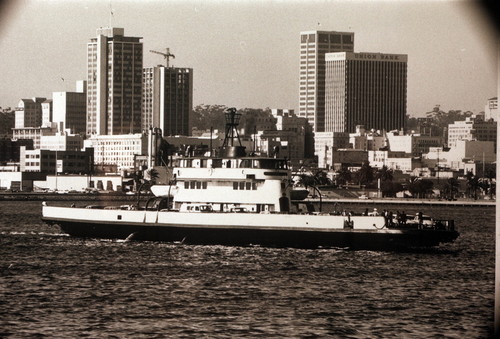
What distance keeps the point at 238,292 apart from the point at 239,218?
15.4m

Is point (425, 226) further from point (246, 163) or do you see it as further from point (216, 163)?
point (216, 163)

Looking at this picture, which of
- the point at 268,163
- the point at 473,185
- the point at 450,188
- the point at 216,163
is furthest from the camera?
the point at 450,188

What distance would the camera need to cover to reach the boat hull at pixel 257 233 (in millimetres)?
53156

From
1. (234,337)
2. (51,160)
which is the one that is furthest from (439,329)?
(51,160)

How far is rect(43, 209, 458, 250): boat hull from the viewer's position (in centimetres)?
5316

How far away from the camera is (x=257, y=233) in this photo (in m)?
54.4

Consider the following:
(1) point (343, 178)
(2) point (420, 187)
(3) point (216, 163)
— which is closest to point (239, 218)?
(3) point (216, 163)

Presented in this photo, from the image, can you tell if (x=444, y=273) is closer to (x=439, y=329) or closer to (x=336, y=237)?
(x=336, y=237)

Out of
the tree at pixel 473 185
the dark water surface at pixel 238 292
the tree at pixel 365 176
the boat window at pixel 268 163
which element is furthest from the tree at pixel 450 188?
the boat window at pixel 268 163

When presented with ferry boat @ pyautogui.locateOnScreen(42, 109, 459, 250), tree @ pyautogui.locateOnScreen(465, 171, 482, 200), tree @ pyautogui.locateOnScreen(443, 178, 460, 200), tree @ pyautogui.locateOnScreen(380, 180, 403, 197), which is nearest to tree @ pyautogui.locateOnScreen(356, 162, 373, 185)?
tree @ pyautogui.locateOnScreen(380, 180, 403, 197)

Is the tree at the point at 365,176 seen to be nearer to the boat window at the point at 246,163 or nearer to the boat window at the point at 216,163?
the boat window at the point at 216,163

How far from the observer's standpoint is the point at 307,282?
140ft

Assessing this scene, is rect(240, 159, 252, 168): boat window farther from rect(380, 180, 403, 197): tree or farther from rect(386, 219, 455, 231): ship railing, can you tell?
rect(380, 180, 403, 197): tree

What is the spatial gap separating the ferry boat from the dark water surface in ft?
2.47
